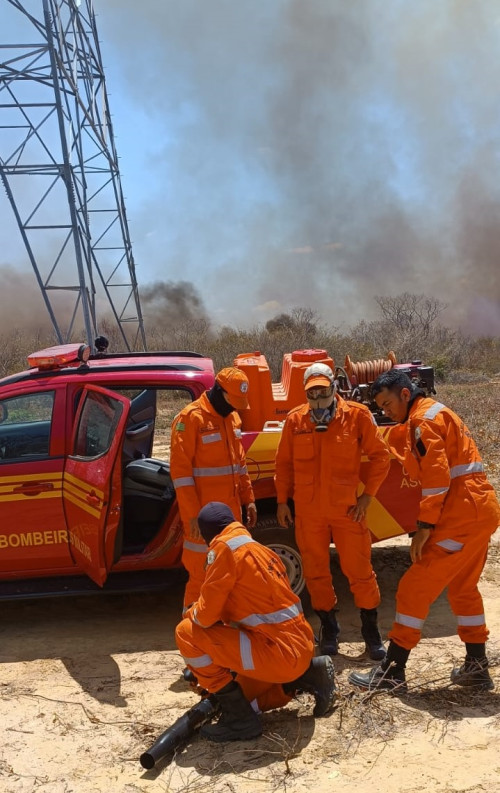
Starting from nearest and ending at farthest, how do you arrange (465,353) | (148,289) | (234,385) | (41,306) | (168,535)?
(234,385) < (168,535) < (465,353) < (41,306) < (148,289)

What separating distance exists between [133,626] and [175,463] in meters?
1.28

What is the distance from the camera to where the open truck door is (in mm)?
A: 4125

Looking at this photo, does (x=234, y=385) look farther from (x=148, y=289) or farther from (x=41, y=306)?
(x=148, y=289)

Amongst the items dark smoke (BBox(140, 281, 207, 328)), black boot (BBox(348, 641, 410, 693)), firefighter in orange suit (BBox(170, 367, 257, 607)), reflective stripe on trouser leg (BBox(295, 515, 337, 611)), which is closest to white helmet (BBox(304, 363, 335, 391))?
firefighter in orange suit (BBox(170, 367, 257, 607))

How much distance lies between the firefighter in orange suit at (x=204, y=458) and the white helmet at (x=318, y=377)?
360 millimetres

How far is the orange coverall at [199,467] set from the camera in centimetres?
404

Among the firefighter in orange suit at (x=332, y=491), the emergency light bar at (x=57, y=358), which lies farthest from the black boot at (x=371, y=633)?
the emergency light bar at (x=57, y=358)

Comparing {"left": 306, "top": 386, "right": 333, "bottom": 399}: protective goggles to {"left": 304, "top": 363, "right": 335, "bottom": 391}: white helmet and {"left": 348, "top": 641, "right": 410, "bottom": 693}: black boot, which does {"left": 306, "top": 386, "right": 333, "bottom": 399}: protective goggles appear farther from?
{"left": 348, "top": 641, "right": 410, "bottom": 693}: black boot

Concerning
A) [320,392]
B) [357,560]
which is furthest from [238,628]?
[320,392]

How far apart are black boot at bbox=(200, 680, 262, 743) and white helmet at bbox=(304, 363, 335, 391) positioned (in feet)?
5.33

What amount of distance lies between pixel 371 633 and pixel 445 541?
84 centimetres

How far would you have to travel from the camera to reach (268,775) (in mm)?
2957

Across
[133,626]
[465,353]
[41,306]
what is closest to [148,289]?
[41,306]

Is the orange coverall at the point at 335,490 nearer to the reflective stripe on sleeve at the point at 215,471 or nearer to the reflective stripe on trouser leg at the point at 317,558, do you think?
the reflective stripe on trouser leg at the point at 317,558
